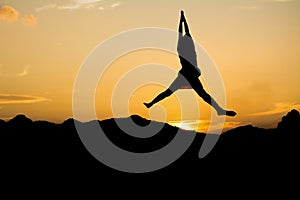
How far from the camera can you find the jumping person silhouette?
14.2 meters

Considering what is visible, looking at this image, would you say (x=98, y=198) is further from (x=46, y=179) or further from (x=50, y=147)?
(x=50, y=147)

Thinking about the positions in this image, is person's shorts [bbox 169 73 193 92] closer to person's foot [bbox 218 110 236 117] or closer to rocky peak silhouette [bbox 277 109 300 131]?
person's foot [bbox 218 110 236 117]

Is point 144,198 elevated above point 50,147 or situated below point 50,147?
below

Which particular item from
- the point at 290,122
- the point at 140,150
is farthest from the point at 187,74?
the point at 140,150

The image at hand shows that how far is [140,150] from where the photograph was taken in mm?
30484

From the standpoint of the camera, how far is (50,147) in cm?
2977

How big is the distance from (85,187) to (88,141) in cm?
520

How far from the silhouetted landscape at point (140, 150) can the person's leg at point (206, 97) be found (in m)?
11.2

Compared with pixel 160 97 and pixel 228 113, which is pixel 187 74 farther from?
pixel 228 113

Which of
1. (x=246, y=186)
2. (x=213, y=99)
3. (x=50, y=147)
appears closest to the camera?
(x=213, y=99)

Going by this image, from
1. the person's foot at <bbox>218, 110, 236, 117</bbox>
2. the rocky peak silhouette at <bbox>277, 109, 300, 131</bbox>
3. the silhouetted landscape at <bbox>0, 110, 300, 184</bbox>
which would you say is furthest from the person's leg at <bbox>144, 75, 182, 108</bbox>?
the rocky peak silhouette at <bbox>277, 109, 300, 131</bbox>

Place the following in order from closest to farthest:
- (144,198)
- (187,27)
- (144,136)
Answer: (187,27), (144,198), (144,136)

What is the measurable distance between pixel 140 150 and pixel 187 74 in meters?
16.5

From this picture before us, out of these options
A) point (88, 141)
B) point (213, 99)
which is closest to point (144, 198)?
point (88, 141)
